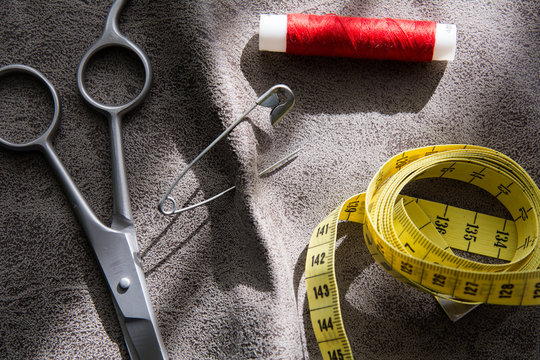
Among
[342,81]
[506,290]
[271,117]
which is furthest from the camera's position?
[342,81]

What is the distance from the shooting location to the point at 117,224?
43.9 inches

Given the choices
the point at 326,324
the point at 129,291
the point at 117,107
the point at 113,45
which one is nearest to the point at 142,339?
the point at 129,291

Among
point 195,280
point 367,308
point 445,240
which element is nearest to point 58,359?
point 195,280

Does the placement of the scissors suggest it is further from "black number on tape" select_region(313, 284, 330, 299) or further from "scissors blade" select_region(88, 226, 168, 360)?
"black number on tape" select_region(313, 284, 330, 299)

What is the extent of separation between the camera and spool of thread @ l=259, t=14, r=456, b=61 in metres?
1.20

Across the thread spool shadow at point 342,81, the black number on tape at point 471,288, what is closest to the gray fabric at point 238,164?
the thread spool shadow at point 342,81

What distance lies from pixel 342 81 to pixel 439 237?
0.44 metres

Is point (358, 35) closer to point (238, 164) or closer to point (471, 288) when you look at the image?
point (238, 164)

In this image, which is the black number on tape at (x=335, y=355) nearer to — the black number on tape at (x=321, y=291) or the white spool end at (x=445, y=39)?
the black number on tape at (x=321, y=291)

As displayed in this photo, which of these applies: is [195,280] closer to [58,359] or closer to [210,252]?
[210,252]

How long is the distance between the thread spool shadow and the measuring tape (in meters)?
0.15

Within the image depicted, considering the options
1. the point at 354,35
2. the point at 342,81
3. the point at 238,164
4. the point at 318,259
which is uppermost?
the point at 354,35

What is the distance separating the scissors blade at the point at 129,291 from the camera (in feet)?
3.41

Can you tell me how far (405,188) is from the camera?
1.25 meters
